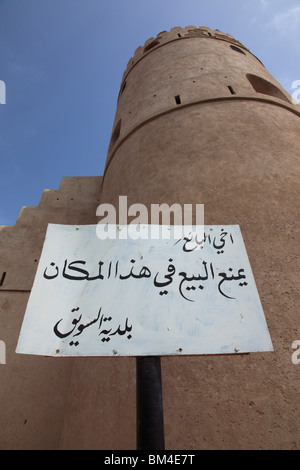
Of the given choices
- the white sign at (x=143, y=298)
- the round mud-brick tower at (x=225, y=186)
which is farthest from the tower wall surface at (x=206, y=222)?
the white sign at (x=143, y=298)

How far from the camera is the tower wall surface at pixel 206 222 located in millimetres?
1590

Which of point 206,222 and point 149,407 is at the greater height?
point 206,222

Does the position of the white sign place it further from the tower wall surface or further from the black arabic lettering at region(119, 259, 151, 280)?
the tower wall surface

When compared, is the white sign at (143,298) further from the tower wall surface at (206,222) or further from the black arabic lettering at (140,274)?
the tower wall surface at (206,222)

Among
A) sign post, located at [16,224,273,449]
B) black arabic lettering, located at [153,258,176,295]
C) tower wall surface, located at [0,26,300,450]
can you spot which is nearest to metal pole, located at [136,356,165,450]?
sign post, located at [16,224,273,449]

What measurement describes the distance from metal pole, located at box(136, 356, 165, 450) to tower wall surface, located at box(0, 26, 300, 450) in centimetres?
83

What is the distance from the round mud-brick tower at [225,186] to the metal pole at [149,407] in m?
0.84

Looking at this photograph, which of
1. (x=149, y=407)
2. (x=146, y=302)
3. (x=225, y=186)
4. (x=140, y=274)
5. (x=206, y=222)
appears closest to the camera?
(x=149, y=407)

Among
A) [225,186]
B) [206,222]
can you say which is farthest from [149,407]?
[225,186]

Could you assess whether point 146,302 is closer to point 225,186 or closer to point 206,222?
point 206,222

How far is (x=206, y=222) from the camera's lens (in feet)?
7.70

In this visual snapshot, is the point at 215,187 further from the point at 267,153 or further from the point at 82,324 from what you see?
the point at 82,324

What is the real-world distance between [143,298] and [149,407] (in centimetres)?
40

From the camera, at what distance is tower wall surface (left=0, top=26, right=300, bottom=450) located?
1590 millimetres
